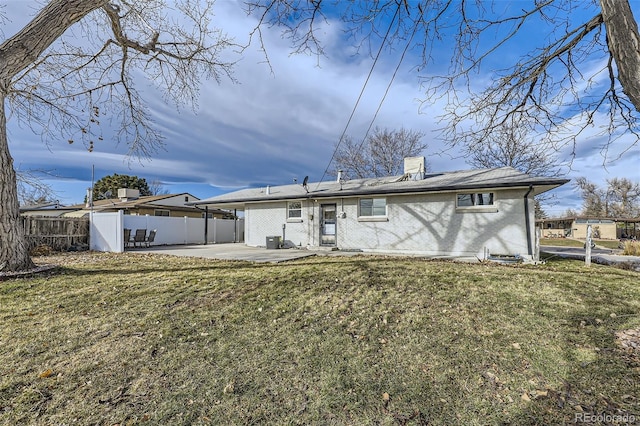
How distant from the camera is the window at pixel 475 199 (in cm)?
1075

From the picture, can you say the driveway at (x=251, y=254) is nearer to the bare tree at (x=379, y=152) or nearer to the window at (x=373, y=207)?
the window at (x=373, y=207)

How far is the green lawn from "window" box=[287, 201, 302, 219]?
8.70 m

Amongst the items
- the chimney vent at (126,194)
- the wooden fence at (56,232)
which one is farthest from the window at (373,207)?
the chimney vent at (126,194)

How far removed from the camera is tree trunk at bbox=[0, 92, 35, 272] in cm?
703

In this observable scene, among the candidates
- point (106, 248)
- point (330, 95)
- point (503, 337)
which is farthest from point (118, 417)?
point (106, 248)

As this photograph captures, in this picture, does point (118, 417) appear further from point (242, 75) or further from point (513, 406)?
point (242, 75)

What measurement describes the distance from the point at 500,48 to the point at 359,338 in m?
5.30

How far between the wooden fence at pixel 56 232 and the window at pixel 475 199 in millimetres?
17298

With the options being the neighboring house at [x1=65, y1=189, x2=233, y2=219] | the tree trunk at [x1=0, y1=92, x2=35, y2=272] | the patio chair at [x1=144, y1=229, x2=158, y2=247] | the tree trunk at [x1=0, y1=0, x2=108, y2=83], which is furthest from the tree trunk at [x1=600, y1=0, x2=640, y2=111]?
the neighboring house at [x1=65, y1=189, x2=233, y2=219]

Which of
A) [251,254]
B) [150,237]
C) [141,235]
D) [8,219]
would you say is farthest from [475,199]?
[141,235]

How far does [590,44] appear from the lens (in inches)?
192

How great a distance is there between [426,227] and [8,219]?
12.9 m

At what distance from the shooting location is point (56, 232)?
13352 mm

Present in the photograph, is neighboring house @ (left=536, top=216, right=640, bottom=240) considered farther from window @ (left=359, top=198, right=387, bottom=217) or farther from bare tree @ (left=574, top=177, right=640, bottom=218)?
window @ (left=359, top=198, right=387, bottom=217)
